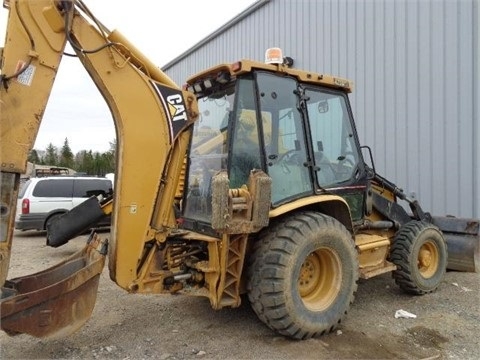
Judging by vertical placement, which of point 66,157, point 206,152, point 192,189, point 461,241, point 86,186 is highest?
point 66,157

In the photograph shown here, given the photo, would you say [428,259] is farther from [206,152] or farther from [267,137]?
[206,152]

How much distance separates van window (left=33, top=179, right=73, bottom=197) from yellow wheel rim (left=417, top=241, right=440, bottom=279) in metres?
9.01

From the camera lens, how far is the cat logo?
366 centimetres

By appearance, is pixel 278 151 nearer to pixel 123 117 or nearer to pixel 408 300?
pixel 123 117

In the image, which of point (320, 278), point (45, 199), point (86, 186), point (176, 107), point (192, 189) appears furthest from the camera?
point (86, 186)

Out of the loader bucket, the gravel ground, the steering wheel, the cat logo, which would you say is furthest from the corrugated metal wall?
the cat logo

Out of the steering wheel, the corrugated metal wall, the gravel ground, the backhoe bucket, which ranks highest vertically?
the corrugated metal wall

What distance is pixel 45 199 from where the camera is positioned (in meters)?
10.5

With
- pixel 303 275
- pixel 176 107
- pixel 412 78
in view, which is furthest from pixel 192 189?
pixel 412 78

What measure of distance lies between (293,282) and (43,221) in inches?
349

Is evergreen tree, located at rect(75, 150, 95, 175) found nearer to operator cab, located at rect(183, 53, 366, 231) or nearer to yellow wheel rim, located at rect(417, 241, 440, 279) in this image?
operator cab, located at rect(183, 53, 366, 231)

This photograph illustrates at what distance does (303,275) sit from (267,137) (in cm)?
139

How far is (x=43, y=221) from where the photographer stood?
10344 millimetres

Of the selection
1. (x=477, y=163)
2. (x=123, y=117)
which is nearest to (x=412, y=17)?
(x=477, y=163)
